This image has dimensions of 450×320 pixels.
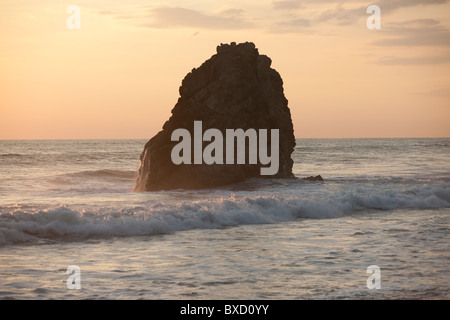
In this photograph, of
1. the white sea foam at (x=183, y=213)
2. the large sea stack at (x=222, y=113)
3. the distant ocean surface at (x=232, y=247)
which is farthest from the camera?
the large sea stack at (x=222, y=113)

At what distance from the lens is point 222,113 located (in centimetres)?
3084

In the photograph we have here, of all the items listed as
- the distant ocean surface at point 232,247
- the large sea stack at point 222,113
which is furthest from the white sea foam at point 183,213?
the large sea stack at point 222,113

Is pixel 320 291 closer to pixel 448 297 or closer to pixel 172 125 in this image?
pixel 448 297

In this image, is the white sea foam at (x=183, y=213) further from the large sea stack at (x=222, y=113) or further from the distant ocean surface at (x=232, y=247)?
the large sea stack at (x=222, y=113)

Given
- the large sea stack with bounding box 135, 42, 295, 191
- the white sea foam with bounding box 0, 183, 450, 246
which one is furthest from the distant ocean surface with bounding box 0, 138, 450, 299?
the large sea stack with bounding box 135, 42, 295, 191

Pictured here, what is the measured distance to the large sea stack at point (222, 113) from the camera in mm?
29938

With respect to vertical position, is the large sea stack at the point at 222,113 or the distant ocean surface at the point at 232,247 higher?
the large sea stack at the point at 222,113

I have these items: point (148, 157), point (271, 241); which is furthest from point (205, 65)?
point (271, 241)

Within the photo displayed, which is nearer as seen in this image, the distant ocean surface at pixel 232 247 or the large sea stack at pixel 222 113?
the distant ocean surface at pixel 232 247

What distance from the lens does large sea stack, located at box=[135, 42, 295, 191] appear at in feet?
98.2

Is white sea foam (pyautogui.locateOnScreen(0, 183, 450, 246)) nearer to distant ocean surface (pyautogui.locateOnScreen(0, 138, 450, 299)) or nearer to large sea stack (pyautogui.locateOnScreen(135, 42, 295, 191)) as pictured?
distant ocean surface (pyautogui.locateOnScreen(0, 138, 450, 299))
